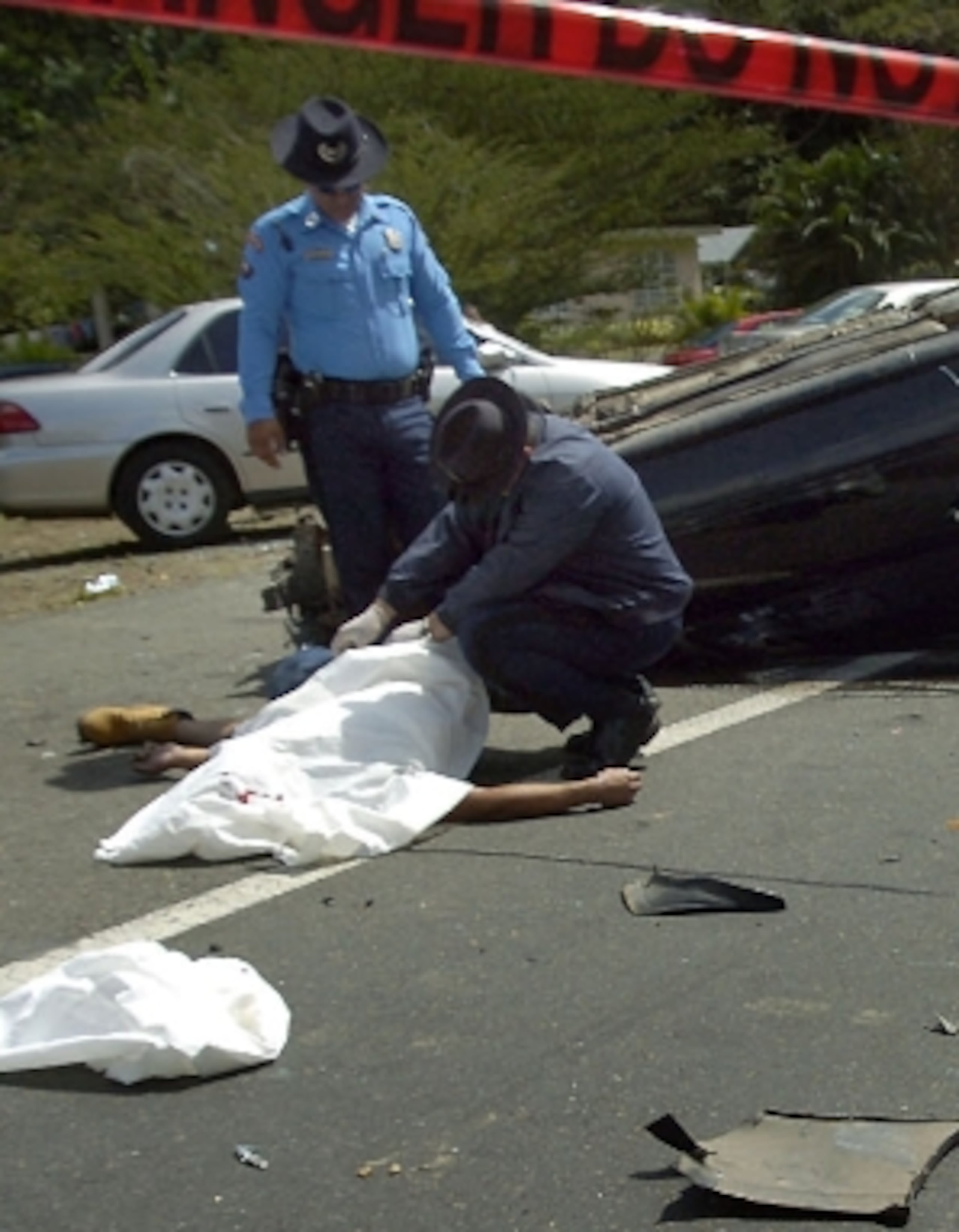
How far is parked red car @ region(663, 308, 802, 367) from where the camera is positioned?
21391 mm

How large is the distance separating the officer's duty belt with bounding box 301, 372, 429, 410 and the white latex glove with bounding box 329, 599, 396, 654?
3.49ft

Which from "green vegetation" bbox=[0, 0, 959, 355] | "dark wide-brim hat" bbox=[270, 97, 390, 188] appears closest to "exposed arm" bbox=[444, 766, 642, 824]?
"dark wide-brim hat" bbox=[270, 97, 390, 188]

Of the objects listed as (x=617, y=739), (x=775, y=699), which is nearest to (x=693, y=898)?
(x=617, y=739)

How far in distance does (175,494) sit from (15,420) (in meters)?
1.09

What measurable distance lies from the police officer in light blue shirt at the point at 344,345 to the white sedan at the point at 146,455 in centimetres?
600

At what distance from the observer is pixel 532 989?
15.6ft

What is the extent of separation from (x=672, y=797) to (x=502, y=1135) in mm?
2339

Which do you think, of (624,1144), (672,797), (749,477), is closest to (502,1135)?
(624,1144)

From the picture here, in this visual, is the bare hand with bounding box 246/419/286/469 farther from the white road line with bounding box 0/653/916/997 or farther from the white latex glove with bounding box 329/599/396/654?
the white road line with bounding box 0/653/916/997

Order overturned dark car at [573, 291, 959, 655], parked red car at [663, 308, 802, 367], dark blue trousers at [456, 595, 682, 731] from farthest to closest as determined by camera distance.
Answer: parked red car at [663, 308, 802, 367] < overturned dark car at [573, 291, 959, 655] < dark blue trousers at [456, 595, 682, 731]

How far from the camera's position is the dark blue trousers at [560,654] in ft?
20.9

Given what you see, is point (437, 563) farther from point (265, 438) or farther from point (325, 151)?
point (325, 151)

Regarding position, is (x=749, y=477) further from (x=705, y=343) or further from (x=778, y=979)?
(x=705, y=343)

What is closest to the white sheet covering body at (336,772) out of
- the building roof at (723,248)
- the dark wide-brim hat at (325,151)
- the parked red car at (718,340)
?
the dark wide-brim hat at (325,151)
